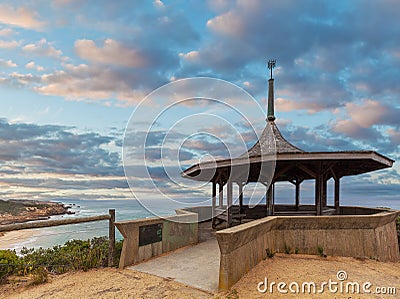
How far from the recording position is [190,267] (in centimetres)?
660

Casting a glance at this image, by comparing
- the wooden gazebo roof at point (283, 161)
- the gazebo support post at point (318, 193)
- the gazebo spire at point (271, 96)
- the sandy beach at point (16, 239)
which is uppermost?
the gazebo spire at point (271, 96)

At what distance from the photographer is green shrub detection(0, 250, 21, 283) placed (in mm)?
6668

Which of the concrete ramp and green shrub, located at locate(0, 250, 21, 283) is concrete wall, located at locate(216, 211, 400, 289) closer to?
the concrete ramp

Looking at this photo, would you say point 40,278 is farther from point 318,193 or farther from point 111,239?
point 318,193

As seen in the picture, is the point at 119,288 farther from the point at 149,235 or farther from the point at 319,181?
the point at 319,181

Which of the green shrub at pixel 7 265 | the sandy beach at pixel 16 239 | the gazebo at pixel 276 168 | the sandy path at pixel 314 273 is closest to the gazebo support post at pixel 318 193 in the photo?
the gazebo at pixel 276 168

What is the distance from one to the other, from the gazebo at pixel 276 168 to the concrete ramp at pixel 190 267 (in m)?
2.99

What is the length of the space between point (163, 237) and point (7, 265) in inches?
134

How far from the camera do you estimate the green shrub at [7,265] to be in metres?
6.67

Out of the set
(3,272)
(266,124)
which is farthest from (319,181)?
(3,272)

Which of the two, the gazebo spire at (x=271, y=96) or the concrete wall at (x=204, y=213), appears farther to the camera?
the concrete wall at (x=204, y=213)

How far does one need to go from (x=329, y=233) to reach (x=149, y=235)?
420cm

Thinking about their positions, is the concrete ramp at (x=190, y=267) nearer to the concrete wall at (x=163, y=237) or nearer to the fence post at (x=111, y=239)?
the concrete wall at (x=163, y=237)

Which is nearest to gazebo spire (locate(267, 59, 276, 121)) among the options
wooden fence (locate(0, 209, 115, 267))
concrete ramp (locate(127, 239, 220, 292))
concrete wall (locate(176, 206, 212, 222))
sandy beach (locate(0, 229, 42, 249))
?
concrete wall (locate(176, 206, 212, 222))
